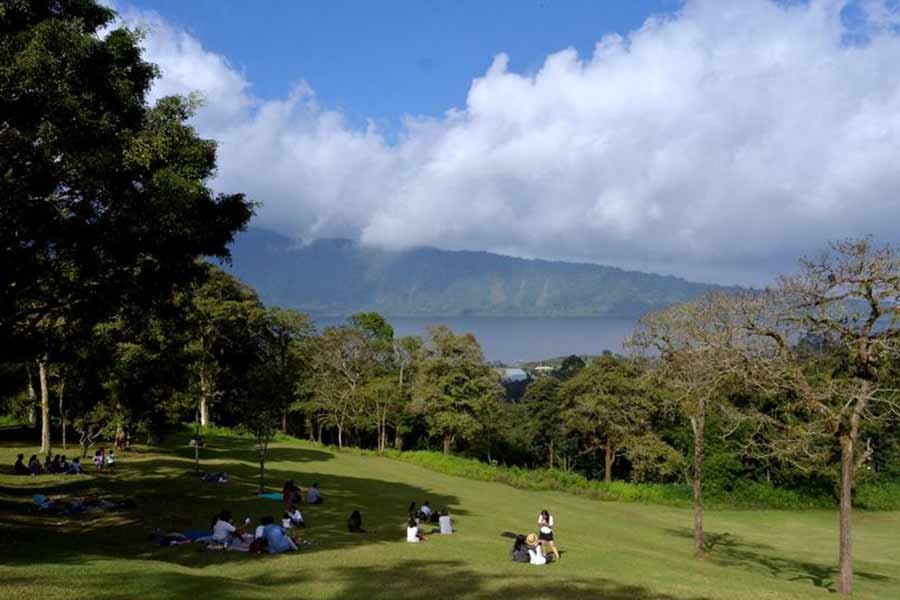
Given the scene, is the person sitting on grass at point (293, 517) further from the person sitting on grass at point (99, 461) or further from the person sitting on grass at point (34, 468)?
the person sitting on grass at point (34, 468)

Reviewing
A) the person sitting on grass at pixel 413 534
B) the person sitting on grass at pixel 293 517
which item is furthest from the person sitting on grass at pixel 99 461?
the person sitting on grass at pixel 413 534

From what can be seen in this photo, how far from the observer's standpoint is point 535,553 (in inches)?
814

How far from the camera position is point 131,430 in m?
41.0

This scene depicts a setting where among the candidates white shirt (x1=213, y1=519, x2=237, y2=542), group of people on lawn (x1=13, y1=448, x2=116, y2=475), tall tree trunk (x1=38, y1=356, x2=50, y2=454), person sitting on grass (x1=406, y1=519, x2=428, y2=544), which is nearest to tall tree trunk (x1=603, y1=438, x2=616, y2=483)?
person sitting on grass (x1=406, y1=519, x2=428, y2=544)

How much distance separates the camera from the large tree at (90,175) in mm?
15477

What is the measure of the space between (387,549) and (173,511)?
9.43 meters

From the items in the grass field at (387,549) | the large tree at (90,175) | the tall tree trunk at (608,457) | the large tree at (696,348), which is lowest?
the tall tree trunk at (608,457)

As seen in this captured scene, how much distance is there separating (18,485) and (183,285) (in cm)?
1394

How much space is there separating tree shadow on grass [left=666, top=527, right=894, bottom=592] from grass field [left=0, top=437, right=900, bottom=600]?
0.15 meters

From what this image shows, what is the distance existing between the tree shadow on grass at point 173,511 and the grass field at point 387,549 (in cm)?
9

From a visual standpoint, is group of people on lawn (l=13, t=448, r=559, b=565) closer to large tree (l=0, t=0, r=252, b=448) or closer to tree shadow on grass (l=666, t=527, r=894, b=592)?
large tree (l=0, t=0, r=252, b=448)

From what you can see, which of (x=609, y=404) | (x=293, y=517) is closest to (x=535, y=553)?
(x=293, y=517)

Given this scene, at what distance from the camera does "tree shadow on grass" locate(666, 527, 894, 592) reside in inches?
1008

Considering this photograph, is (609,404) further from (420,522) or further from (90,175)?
(90,175)
